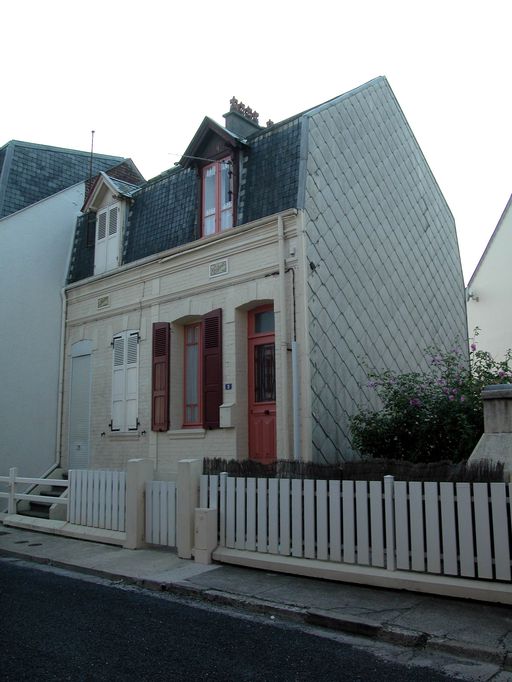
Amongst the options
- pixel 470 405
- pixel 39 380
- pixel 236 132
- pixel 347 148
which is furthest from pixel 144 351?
pixel 470 405

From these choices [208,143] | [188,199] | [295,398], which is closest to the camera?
[295,398]

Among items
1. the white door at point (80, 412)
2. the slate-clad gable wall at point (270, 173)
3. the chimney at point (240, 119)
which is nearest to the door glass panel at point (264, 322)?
the slate-clad gable wall at point (270, 173)

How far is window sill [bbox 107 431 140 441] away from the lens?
12453mm

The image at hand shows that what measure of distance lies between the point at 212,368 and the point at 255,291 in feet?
5.30

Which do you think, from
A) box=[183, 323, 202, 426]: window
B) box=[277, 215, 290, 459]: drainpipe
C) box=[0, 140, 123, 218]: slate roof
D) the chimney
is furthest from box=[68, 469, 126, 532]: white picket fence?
box=[0, 140, 123, 218]: slate roof

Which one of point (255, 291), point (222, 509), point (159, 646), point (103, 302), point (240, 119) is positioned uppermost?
point (240, 119)

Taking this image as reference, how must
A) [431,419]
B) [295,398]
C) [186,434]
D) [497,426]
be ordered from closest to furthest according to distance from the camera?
[497,426] → [431,419] → [295,398] → [186,434]

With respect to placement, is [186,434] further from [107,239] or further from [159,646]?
[159,646]

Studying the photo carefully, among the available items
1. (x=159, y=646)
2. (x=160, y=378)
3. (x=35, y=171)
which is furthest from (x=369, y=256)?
(x=159, y=646)

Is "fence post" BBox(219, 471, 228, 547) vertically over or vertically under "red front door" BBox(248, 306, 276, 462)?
under

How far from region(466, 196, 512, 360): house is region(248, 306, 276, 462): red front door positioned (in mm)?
11154

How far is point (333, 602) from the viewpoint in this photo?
19.0ft

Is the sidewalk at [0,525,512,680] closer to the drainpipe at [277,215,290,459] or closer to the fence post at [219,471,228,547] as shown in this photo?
the fence post at [219,471,228,547]

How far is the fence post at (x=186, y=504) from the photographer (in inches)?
305
